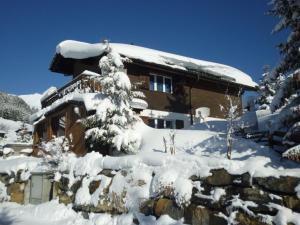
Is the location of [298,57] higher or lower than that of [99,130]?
higher

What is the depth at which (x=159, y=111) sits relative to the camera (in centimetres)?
2250

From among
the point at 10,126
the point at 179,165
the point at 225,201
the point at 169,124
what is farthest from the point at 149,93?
the point at 10,126

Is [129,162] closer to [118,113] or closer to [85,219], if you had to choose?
[85,219]

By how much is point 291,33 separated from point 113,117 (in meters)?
7.56

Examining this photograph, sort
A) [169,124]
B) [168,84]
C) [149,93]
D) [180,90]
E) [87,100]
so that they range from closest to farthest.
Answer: [87,100]
[149,93]
[169,124]
[168,84]
[180,90]

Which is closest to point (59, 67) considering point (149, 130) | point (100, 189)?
point (149, 130)

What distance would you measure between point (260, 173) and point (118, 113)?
8.23 metres

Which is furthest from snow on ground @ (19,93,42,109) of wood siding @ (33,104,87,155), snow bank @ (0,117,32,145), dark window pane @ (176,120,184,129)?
wood siding @ (33,104,87,155)

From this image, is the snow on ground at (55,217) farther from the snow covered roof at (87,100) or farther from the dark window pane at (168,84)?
the dark window pane at (168,84)

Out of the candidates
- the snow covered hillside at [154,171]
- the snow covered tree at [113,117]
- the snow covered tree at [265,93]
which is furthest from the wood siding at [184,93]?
the snow covered hillside at [154,171]

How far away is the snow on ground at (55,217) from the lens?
9.16 meters

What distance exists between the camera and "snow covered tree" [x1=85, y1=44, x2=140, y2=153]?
1393 centimetres

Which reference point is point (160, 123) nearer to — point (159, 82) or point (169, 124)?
point (169, 124)

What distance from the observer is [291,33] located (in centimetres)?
991
